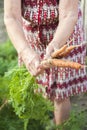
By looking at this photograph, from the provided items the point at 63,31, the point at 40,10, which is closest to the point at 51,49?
the point at 63,31

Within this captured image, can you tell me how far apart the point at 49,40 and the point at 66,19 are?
41 centimetres

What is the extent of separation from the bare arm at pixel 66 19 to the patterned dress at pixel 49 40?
0.66 feet

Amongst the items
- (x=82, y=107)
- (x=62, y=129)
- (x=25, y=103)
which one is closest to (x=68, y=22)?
(x=25, y=103)

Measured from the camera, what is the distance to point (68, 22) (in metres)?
2.39

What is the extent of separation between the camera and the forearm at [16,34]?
7.47 feet

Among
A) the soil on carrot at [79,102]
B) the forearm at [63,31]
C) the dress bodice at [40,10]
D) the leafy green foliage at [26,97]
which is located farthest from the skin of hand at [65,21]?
the soil on carrot at [79,102]

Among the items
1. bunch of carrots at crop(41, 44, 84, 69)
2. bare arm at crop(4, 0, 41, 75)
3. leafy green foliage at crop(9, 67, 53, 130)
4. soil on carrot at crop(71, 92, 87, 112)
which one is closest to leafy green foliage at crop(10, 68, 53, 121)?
leafy green foliage at crop(9, 67, 53, 130)

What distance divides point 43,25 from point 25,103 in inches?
21.6

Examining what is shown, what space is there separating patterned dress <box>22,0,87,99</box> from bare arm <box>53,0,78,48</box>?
202mm

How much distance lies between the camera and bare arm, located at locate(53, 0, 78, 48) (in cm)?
235

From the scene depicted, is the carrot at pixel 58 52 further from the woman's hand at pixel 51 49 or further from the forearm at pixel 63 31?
the forearm at pixel 63 31

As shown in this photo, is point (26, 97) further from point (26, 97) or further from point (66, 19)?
point (66, 19)

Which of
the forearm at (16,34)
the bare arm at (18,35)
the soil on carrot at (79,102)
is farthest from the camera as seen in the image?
the soil on carrot at (79,102)

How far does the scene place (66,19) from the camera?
2406 mm
